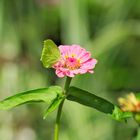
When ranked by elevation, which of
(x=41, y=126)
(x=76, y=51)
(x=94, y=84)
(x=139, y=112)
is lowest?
(x=41, y=126)

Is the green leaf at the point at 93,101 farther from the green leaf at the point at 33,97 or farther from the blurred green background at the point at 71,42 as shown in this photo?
the blurred green background at the point at 71,42

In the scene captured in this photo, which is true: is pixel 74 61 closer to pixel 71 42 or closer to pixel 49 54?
pixel 49 54

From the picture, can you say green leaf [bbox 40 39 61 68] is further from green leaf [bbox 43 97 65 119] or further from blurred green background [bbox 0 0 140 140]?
blurred green background [bbox 0 0 140 140]

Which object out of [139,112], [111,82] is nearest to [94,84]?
[111,82]

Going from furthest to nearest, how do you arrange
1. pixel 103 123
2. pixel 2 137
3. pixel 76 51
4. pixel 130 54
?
pixel 130 54 < pixel 103 123 < pixel 2 137 < pixel 76 51

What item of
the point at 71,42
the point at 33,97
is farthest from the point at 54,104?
the point at 71,42

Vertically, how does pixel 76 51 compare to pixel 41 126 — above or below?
above

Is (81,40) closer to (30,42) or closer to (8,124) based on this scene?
(30,42)
